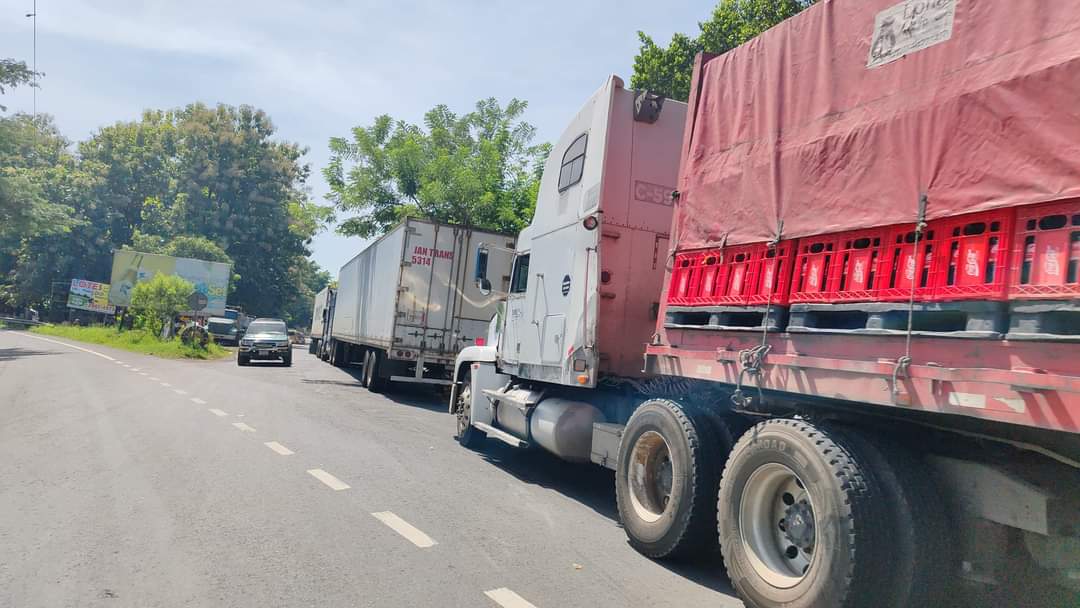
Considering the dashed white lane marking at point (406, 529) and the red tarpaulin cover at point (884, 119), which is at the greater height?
the red tarpaulin cover at point (884, 119)

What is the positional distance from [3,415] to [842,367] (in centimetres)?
1128

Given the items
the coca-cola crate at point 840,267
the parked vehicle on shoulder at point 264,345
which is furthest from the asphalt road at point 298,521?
the parked vehicle on shoulder at point 264,345

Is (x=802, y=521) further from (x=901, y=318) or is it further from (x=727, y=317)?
(x=727, y=317)

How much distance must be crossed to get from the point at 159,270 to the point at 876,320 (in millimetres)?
52876

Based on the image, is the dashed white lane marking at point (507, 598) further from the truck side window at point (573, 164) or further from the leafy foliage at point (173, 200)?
the leafy foliage at point (173, 200)

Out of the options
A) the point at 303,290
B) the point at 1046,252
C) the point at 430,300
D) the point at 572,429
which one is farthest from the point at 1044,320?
the point at 303,290

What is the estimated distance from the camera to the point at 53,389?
45.4 feet

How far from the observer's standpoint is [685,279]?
5.18m

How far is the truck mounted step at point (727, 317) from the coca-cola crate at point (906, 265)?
71 centimetres

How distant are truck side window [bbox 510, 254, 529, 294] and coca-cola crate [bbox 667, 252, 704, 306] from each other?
323 cm

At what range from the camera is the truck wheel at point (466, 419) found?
9.45m

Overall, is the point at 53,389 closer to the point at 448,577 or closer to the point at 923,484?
the point at 448,577

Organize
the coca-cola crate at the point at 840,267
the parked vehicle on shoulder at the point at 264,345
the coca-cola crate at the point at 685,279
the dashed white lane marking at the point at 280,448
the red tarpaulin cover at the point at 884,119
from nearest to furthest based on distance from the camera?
1. the red tarpaulin cover at the point at 884,119
2. the coca-cola crate at the point at 840,267
3. the coca-cola crate at the point at 685,279
4. the dashed white lane marking at the point at 280,448
5. the parked vehicle on shoulder at the point at 264,345

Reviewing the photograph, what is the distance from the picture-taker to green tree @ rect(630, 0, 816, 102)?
628 inches
